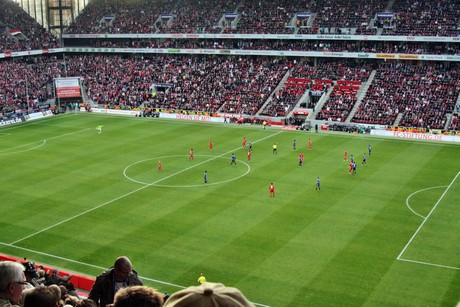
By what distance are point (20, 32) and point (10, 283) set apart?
102 meters

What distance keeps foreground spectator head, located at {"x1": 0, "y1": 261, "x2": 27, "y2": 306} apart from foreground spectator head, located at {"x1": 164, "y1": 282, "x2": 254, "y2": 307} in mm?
3580

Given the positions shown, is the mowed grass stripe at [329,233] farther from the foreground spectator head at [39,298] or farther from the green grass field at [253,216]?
the foreground spectator head at [39,298]

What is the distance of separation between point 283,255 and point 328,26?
194 ft

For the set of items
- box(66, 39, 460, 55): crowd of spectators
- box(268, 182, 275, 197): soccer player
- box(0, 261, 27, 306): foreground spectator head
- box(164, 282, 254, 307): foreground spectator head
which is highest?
box(66, 39, 460, 55): crowd of spectators

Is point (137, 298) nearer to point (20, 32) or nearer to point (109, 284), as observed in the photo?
point (109, 284)

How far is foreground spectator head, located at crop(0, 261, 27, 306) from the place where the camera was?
23.6ft

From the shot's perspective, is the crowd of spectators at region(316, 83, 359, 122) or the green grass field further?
the crowd of spectators at region(316, 83, 359, 122)

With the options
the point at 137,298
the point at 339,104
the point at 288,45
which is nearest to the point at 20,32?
the point at 288,45

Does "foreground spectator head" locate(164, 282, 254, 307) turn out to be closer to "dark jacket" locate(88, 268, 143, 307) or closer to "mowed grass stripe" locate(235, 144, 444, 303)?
"dark jacket" locate(88, 268, 143, 307)

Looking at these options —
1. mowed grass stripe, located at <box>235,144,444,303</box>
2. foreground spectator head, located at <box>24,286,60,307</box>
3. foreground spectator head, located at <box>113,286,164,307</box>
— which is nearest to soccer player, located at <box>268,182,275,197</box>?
mowed grass stripe, located at <box>235,144,444,303</box>

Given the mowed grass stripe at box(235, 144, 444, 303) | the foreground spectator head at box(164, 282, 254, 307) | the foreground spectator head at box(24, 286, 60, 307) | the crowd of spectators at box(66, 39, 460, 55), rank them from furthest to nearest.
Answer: the crowd of spectators at box(66, 39, 460, 55) → the mowed grass stripe at box(235, 144, 444, 303) → the foreground spectator head at box(24, 286, 60, 307) → the foreground spectator head at box(164, 282, 254, 307)

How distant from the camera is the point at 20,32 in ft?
330

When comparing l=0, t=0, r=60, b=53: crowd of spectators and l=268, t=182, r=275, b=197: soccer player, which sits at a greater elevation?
l=0, t=0, r=60, b=53: crowd of spectators

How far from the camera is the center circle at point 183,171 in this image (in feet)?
154
